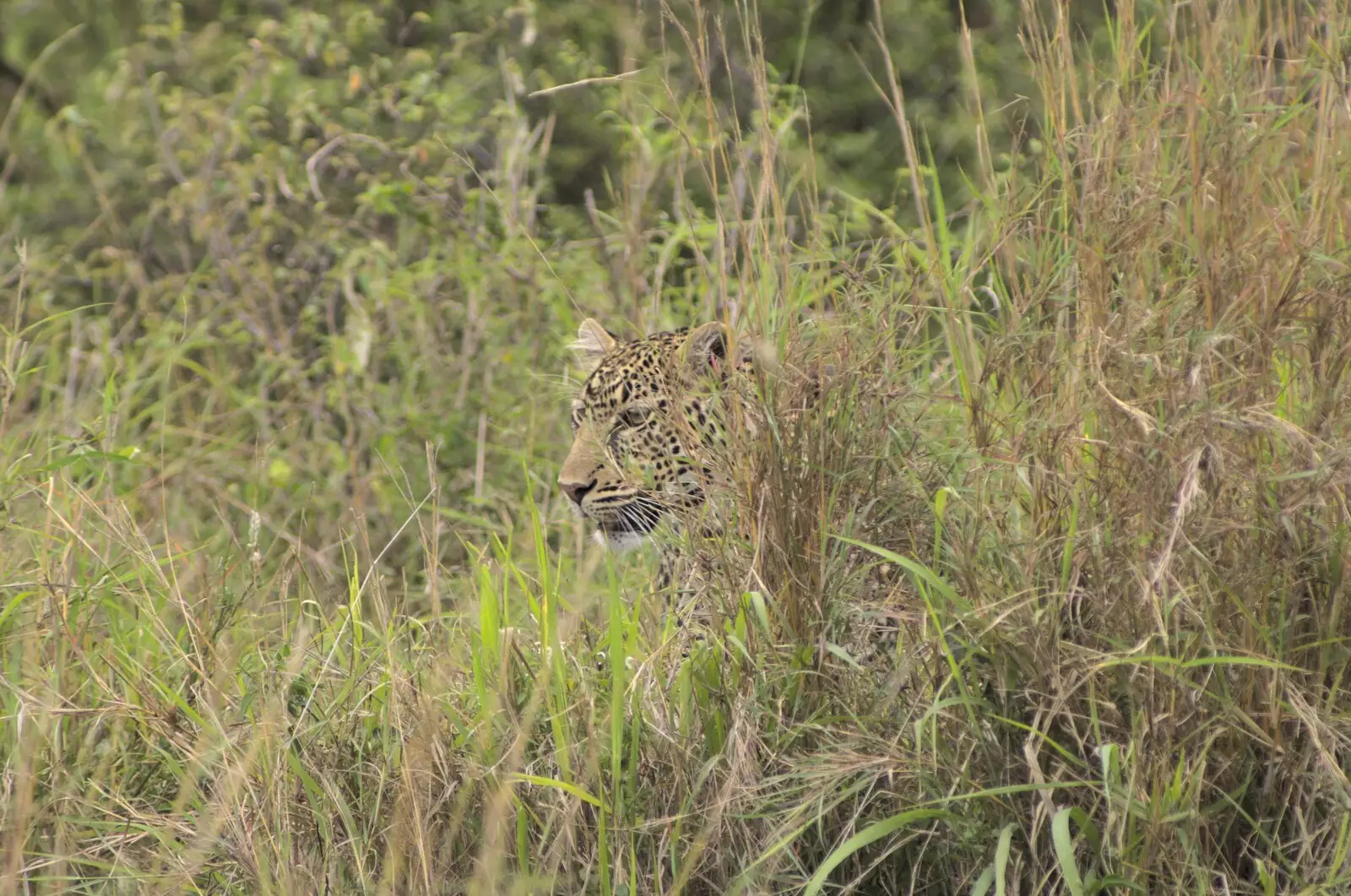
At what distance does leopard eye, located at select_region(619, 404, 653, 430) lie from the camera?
4.48 metres

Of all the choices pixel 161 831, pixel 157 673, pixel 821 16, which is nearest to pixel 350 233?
pixel 821 16

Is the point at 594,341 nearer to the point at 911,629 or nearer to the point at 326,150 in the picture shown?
the point at 326,150

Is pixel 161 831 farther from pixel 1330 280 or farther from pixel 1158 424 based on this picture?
pixel 1330 280

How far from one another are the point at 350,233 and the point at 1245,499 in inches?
211

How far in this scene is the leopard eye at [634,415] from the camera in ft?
14.7

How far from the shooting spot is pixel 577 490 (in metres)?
4.48

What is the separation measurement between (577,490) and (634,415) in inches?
10.4

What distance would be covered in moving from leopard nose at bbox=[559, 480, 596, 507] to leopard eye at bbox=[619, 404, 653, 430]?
7.8 inches

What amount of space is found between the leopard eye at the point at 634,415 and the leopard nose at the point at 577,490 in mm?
199

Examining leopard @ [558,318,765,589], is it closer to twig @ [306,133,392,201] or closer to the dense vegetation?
the dense vegetation

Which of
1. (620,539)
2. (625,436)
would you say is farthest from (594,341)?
(620,539)

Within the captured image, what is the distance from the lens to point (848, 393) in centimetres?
275

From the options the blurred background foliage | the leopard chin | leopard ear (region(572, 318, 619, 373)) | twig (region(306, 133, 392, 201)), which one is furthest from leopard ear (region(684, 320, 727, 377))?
twig (region(306, 133, 392, 201))

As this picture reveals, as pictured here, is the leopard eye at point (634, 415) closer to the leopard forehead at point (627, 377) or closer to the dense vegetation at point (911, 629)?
the leopard forehead at point (627, 377)
